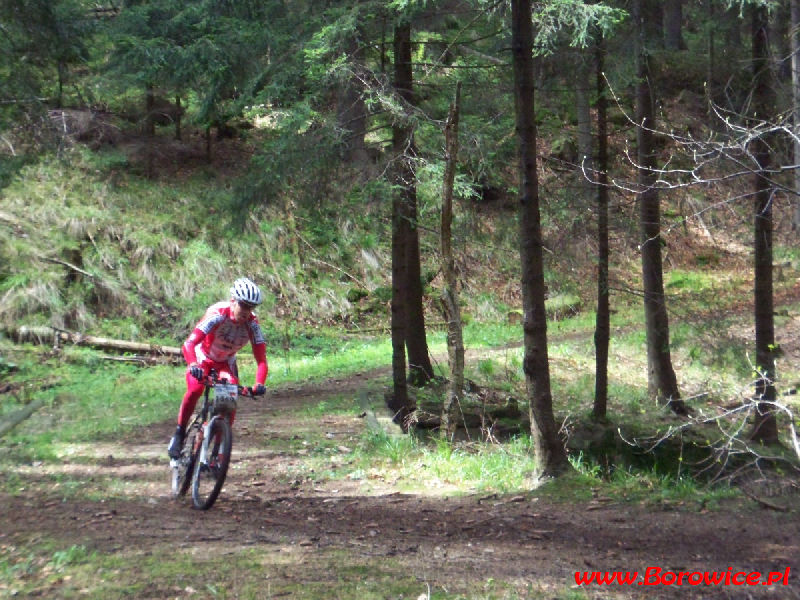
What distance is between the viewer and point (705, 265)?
29.1 metres

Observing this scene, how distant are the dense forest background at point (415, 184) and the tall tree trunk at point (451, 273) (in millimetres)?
38

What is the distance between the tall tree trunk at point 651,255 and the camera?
1271 centimetres

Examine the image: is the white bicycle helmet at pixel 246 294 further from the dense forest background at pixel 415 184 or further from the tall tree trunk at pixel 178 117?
the tall tree trunk at pixel 178 117

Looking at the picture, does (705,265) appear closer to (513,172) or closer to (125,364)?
(513,172)

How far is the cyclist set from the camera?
7395mm

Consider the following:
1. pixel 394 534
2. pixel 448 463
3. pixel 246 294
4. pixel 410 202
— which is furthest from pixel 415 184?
pixel 394 534

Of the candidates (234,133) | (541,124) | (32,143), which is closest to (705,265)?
(541,124)

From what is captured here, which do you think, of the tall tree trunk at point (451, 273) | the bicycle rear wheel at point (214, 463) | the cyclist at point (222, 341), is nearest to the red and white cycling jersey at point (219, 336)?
the cyclist at point (222, 341)

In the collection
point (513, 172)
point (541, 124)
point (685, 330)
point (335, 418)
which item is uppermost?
point (541, 124)

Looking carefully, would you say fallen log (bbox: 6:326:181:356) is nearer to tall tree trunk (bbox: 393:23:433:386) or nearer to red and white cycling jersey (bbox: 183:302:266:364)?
tall tree trunk (bbox: 393:23:433:386)

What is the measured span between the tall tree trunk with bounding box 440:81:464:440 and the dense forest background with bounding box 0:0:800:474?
0.13 feet

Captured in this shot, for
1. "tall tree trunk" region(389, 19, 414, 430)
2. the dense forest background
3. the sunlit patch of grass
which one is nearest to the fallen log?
the dense forest background

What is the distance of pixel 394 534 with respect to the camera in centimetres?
686

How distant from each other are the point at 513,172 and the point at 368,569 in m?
18.0
